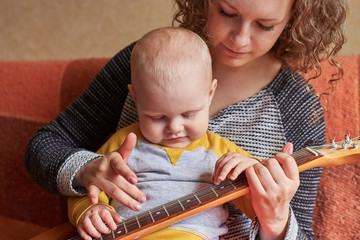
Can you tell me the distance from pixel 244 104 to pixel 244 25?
0.73 ft

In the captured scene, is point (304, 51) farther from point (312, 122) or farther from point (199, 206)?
point (199, 206)

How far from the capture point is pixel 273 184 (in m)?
0.91

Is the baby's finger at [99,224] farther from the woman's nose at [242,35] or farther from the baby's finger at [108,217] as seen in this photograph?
the woman's nose at [242,35]

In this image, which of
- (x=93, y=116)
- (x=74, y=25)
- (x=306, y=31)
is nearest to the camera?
(x=306, y=31)

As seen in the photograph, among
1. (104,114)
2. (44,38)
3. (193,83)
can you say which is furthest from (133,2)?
(193,83)

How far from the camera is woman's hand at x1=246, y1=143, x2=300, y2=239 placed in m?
0.91

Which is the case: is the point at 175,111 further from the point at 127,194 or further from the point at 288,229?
the point at 288,229

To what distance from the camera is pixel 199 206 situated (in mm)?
928

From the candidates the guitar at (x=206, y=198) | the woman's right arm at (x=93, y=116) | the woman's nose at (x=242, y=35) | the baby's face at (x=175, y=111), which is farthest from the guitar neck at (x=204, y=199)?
the woman's right arm at (x=93, y=116)

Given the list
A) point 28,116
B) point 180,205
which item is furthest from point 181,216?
point 28,116

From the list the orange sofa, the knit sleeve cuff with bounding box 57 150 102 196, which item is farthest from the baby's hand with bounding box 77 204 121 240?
the orange sofa

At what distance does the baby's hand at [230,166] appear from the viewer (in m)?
0.92

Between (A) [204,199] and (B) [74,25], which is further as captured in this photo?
(B) [74,25]

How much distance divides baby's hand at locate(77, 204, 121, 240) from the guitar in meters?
0.02
